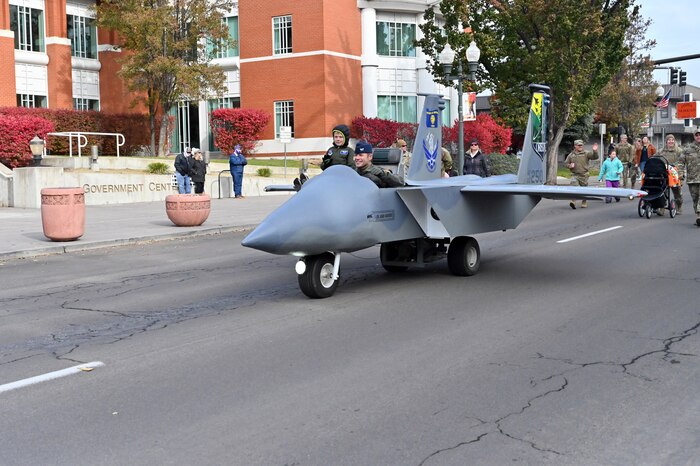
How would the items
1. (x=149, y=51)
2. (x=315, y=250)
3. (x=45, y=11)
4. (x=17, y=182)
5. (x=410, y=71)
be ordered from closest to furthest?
(x=315, y=250)
(x=17, y=182)
(x=149, y=51)
(x=45, y=11)
(x=410, y=71)

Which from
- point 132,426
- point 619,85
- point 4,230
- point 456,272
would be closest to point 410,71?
point 619,85

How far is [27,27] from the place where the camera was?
37.6 m

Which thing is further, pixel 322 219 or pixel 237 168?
pixel 237 168

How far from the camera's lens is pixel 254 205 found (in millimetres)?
24922

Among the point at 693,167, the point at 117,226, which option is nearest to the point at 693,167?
the point at 693,167

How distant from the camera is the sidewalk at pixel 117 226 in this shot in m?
14.7

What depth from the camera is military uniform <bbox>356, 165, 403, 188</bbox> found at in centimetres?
955

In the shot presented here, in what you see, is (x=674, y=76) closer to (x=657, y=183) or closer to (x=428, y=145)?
(x=657, y=183)

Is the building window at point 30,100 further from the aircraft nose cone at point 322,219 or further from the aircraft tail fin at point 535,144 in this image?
the aircraft nose cone at point 322,219

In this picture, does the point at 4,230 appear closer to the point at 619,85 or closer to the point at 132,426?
the point at 132,426

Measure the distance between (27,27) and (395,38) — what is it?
61.7 feet

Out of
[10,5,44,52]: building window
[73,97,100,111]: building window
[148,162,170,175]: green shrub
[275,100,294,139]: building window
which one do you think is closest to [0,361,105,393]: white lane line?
[148,162,170,175]: green shrub

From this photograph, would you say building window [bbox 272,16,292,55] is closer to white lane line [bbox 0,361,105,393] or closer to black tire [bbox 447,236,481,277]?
black tire [bbox 447,236,481,277]

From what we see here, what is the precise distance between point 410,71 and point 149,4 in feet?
49.9
